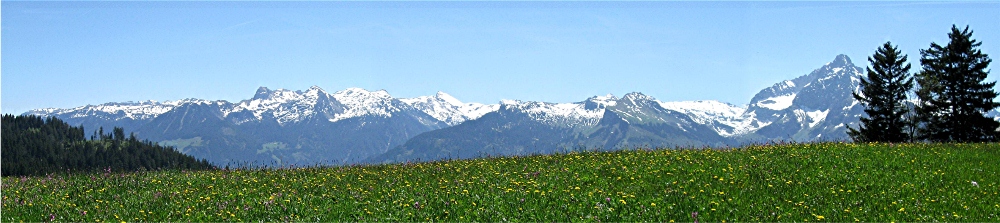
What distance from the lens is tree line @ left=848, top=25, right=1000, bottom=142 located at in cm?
5041

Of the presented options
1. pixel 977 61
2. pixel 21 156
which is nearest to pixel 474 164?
pixel 977 61

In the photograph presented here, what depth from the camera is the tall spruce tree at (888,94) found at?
55531 mm

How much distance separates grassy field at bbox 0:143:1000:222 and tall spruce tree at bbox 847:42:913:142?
35.1 m

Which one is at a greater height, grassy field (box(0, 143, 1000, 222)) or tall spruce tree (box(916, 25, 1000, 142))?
tall spruce tree (box(916, 25, 1000, 142))

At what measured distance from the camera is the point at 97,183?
1892 cm

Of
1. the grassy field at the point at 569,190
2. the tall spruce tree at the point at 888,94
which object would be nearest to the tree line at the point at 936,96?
the tall spruce tree at the point at 888,94

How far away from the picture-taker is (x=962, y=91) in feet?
166

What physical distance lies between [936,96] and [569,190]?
146ft

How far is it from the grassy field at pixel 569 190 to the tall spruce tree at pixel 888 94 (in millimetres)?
35138

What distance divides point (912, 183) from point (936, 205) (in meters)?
2.78

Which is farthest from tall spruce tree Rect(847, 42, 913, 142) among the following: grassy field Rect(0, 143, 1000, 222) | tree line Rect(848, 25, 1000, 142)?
grassy field Rect(0, 143, 1000, 222)

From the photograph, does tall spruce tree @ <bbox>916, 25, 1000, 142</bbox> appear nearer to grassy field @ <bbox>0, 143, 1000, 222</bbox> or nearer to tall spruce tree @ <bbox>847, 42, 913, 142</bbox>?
tall spruce tree @ <bbox>847, 42, 913, 142</bbox>

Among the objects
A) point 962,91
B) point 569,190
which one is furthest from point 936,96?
point 569,190

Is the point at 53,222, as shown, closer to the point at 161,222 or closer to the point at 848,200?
the point at 161,222
